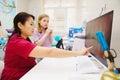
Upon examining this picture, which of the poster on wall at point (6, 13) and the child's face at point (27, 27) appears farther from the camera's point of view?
the poster on wall at point (6, 13)

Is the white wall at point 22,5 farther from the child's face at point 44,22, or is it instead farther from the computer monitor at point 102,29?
the computer monitor at point 102,29

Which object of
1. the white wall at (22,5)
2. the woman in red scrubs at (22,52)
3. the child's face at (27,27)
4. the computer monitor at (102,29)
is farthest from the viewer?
the white wall at (22,5)

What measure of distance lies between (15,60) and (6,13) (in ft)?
9.45

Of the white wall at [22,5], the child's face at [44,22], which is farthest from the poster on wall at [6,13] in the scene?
the child's face at [44,22]

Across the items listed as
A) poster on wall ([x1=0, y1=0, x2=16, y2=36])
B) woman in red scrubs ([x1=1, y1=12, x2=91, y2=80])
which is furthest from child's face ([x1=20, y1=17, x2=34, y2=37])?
poster on wall ([x1=0, y1=0, x2=16, y2=36])

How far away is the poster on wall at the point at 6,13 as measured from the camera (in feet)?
12.1

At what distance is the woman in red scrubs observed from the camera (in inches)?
44.9

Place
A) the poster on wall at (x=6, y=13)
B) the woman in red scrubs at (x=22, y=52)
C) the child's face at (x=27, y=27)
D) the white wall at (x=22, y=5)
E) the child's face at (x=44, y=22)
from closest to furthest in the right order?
the woman in red scrubs at (x=22, y=52), the child's face at (x=27, y=27), the child's face at (x=44, y=22), the poster on wall at (x=6, y=13), the white wall at (x=22, y=5)

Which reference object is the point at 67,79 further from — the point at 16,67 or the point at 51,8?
the point at 51,8

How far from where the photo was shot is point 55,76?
1063 millimetres

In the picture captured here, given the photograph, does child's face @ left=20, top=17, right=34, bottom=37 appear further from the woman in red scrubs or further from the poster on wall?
the poster on wall

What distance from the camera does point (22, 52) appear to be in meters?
1.17

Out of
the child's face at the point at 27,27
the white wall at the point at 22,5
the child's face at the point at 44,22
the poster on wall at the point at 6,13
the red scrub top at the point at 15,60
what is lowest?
the red scrub top at the point at 15,60

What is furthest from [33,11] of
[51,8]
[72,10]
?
[72,10]
